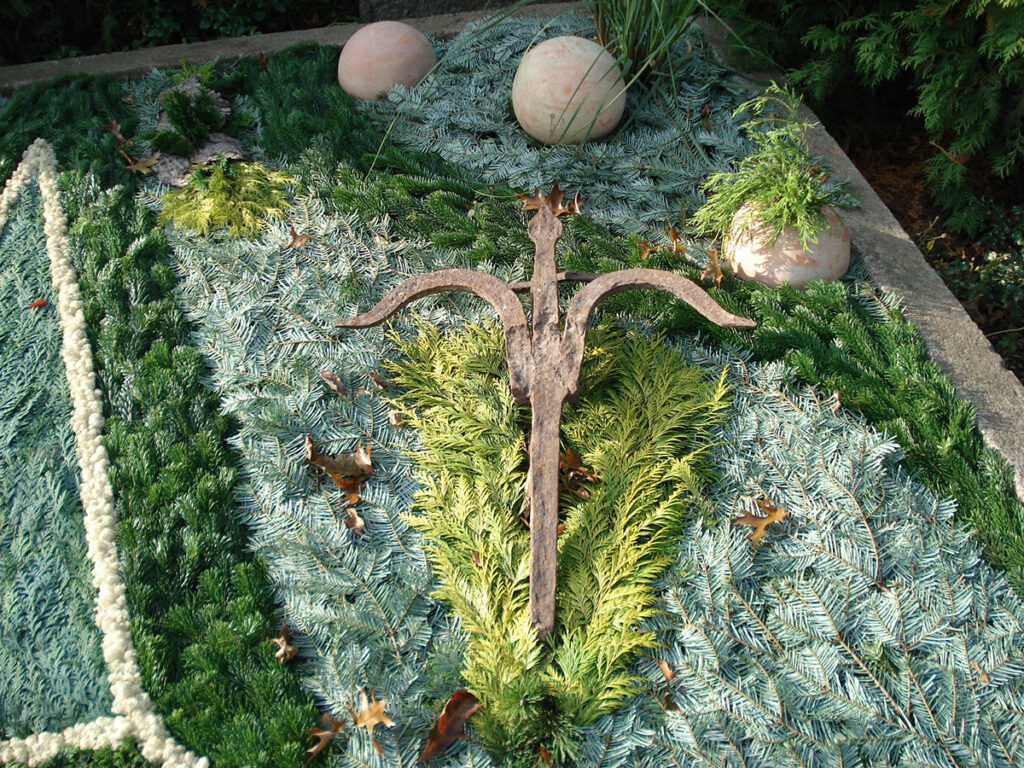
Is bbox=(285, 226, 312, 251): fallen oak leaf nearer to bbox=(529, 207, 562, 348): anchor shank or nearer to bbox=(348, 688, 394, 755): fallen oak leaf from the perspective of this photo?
bbox=(529, 207, 562, 348): anchor shank

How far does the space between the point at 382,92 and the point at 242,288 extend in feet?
4.41

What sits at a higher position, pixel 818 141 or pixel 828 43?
pixel 828 43

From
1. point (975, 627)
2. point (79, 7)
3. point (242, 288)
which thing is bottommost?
point (975, 627)

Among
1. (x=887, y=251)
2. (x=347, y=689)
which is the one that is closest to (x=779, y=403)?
(x=887, y=251)

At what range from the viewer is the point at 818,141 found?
336cm

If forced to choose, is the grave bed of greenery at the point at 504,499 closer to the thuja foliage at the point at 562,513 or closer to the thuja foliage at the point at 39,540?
the thuja foliage at the point at 562,513

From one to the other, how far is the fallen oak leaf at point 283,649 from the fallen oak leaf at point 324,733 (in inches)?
7.2

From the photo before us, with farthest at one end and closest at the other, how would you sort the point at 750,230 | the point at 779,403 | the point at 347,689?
the point at 750,230
the point at 779,403
the point at 347,689

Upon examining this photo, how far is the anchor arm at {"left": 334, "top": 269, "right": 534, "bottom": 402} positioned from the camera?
6.97 feet

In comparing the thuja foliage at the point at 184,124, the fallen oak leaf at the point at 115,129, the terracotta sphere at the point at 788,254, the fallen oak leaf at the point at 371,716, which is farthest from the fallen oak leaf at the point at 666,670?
the fallen oak leaf at the point at 115,129

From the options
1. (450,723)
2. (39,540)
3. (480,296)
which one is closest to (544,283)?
(480,296)

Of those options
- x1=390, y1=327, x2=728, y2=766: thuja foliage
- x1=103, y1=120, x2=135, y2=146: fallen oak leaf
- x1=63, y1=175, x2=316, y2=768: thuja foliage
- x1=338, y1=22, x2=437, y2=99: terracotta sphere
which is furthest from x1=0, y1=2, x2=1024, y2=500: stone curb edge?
x1=63, y1=175, x2=316, y2=768: thuja foliage

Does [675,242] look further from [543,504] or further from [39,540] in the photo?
[39,540]

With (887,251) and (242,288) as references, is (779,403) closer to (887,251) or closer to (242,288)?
(887,251)
